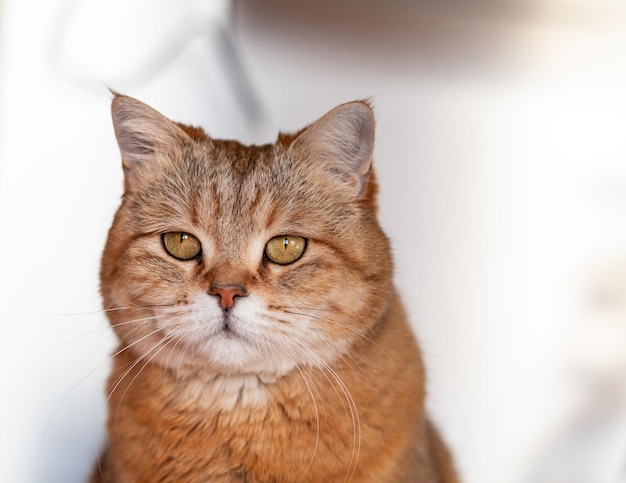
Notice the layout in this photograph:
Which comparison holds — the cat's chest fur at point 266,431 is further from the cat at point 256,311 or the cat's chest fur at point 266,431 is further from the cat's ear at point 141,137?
the cat's ear at point 141,137

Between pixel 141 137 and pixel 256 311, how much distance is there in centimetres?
50

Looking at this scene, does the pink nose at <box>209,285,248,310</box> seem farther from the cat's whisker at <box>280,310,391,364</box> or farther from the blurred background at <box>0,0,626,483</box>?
the blurred background at <box>0,0,626,483</box>

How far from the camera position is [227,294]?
124cm

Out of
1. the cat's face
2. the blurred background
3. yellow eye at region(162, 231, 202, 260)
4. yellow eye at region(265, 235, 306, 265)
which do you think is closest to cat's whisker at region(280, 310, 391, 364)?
the cat's face

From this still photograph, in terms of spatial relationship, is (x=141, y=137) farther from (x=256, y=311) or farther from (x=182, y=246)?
(x=256, y=311)

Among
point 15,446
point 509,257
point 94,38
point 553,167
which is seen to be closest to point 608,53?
point 553,167

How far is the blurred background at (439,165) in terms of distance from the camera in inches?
75.4

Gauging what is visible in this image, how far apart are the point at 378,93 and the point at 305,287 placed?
3.12 ft

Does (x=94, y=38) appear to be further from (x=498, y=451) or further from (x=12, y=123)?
(x=498, y=451)

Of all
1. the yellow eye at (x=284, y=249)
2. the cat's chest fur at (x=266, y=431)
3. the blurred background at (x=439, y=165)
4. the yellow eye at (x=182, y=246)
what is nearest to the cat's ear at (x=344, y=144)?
the yellow eye at (x=284, y=249)

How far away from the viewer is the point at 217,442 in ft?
4.51

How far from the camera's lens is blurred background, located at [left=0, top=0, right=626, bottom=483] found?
6.29 ft

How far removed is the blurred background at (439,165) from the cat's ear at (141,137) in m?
0.50

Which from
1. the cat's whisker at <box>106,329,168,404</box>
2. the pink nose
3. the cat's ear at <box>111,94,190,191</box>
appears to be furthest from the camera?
the cat's ear at <box>111,94,190,191</box>
